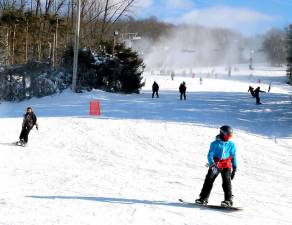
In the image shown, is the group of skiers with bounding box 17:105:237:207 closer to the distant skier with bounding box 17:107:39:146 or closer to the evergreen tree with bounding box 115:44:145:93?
the distant skier with bounding box 17:107:39:146

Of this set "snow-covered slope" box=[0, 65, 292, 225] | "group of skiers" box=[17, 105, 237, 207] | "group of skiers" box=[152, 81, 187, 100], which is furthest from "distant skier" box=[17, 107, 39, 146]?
"group of skiers" box=[152, 81, 187, 100]

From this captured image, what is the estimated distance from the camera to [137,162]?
1725 cm

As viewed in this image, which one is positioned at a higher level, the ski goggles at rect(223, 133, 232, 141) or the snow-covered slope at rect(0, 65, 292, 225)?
the ski goggles at rect(223, 133, 232, 141)

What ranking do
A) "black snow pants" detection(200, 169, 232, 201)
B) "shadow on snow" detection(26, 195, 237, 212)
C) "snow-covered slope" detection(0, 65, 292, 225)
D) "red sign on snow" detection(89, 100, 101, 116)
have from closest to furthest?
1. "snow-covered slope" detection(0, 65, 292, 225)
2. "black snow pants" detection(200, 169, 232, 201)
3. "shadow on snow" detection(26, 195, 237, 212)
4. "red sign on snow" detection(89, 100, 101, 116)

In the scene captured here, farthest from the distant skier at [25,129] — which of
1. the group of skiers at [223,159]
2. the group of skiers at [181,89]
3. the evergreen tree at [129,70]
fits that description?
the evergreen tree at [129,70]

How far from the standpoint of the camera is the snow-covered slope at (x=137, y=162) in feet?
31.3

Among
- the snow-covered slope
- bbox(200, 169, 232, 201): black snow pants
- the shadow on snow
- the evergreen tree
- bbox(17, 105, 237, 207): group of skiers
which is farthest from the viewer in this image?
the evergreen tree

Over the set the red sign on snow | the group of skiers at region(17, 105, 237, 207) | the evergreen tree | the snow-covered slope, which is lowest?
Answer: the snow-covered slope

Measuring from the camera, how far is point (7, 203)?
32.0ft

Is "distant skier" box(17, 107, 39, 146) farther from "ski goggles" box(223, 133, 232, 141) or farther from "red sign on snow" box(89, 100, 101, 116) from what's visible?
"ski goggles" box(223, 133, 232, 141)

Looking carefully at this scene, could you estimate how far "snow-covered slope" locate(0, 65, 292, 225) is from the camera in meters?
9.55

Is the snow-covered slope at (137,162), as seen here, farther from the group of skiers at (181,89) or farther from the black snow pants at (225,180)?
the group of skiers at (181,89)

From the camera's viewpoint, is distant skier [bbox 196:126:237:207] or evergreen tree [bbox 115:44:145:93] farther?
evergreen tree [bbox 115:44:145:93]

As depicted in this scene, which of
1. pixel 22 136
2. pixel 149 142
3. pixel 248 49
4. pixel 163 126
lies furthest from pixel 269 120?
pixel 248 49
